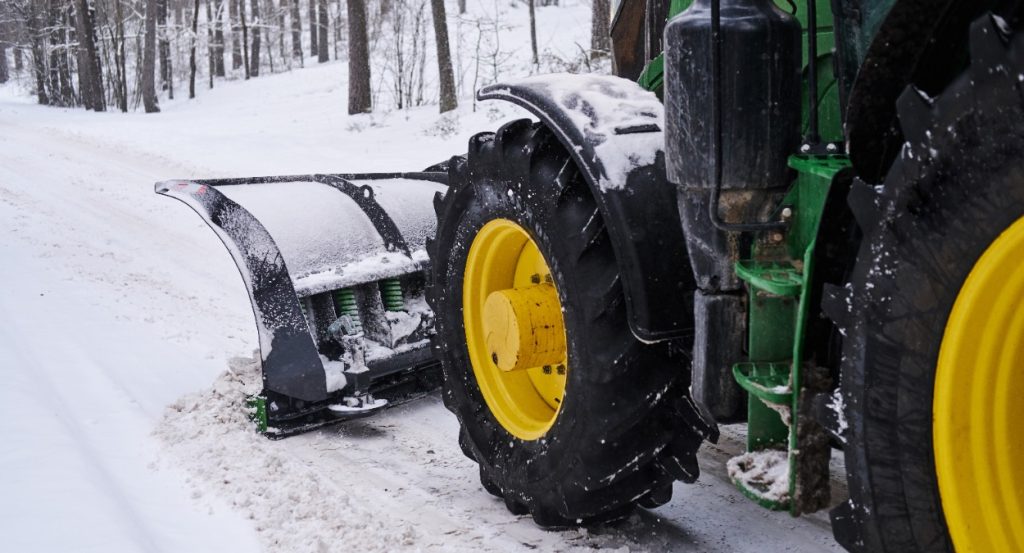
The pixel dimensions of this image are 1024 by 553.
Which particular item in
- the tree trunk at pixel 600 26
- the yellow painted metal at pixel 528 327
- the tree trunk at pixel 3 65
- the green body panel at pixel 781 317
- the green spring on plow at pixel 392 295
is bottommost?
A: the tree trunk at pixel 3 65

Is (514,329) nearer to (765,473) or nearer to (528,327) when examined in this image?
(528,327)

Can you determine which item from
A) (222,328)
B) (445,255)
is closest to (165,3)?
(222,328)

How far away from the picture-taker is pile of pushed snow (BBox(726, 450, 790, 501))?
1.99 meters

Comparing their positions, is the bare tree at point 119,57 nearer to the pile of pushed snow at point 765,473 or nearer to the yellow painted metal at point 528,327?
the yellow painted metal at point 528,327

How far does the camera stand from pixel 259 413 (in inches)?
150

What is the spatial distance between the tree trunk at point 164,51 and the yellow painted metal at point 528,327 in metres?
37.7

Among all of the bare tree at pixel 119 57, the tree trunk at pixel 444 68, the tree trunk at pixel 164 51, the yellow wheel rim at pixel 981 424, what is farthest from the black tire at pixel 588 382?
the tree trunk at pixel 164 51

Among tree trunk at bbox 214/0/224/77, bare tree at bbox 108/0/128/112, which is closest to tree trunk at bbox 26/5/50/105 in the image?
bare tree at bbox 108/0/128/112

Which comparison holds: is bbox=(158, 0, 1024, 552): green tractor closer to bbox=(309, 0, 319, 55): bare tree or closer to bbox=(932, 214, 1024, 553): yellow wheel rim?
bbox=(932, 214, 1024, 553): yellow wheel rim

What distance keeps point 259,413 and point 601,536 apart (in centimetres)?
176

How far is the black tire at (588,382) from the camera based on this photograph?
2389 mm

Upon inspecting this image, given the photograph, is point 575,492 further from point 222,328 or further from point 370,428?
point 222,328

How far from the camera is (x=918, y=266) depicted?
4.69 feet

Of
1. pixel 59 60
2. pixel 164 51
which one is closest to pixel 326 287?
pixel 164 51
